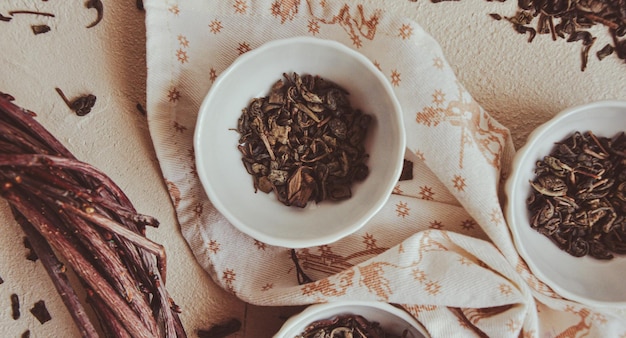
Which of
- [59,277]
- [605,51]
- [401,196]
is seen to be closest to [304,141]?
[401,196]

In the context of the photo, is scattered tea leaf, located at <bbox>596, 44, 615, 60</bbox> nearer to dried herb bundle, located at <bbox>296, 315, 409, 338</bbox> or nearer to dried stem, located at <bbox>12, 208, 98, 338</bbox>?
dried herb bundle, located at <bbox>296, 315, 409, 338</bbox>

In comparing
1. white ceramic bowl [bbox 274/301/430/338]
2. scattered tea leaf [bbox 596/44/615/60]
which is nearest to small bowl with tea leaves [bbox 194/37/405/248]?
white ceramic bowl [bbox 274/301/430/338]

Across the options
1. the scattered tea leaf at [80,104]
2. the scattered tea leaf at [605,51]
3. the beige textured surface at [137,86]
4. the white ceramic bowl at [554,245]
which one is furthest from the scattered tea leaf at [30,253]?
the scattered tea leaf at [605,51]

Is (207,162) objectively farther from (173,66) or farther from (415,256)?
(415,256)

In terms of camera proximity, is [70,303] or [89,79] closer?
[70,303]

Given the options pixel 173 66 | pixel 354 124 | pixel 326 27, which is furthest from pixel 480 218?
pixel 173 66
